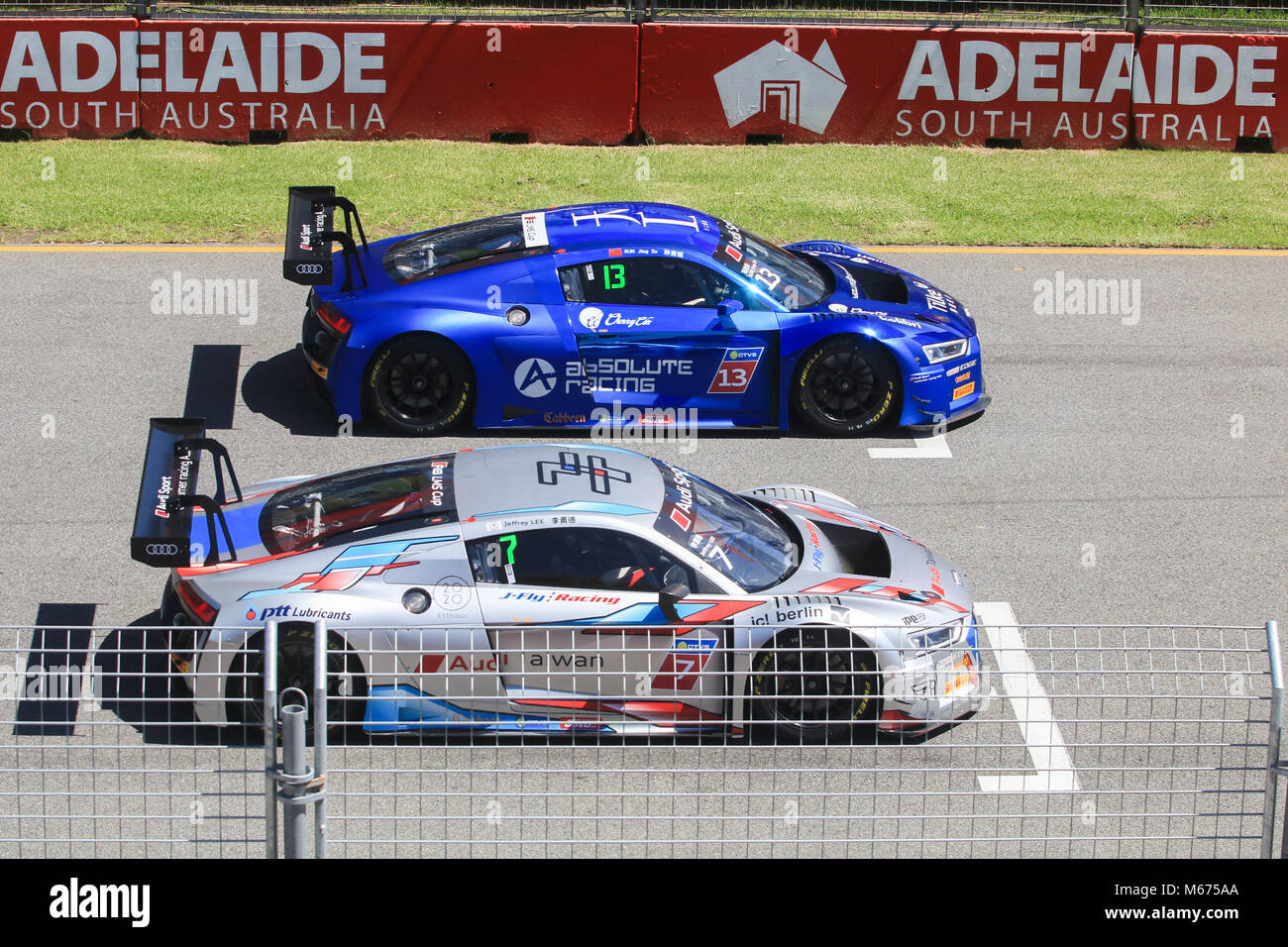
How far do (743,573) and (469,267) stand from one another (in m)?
4.13

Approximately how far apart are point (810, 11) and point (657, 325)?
7.31 meters

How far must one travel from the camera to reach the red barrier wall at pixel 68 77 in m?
14.9

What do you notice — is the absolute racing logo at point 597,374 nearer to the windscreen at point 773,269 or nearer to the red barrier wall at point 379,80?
the windscreen at point 773,269

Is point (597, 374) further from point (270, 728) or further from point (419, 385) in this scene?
point (270, 728)

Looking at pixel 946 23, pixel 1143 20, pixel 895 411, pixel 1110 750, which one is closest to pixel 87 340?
pixel 895 411

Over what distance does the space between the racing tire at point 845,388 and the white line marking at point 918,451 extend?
23 cm

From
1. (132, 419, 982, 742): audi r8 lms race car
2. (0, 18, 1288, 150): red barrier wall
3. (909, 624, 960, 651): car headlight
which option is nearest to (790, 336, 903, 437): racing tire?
(132, 419, 982, 742): audi r8 lms race car

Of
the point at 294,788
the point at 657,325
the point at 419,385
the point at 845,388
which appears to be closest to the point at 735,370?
the point at 657,325

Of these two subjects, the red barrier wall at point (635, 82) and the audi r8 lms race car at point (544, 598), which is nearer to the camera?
the audi r8 lms race car at point (544, 598)

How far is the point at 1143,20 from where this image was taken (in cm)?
1583

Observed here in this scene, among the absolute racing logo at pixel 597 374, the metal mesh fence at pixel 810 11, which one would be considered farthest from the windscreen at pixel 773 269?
the metal mesh fence at pixel 810 11

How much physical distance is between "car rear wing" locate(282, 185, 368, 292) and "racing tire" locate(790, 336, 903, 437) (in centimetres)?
319

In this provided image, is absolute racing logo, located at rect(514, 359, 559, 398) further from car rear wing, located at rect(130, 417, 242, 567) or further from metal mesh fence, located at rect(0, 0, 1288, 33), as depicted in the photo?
metal mesh fence, located at rect(0, 0, 1288, 33)
